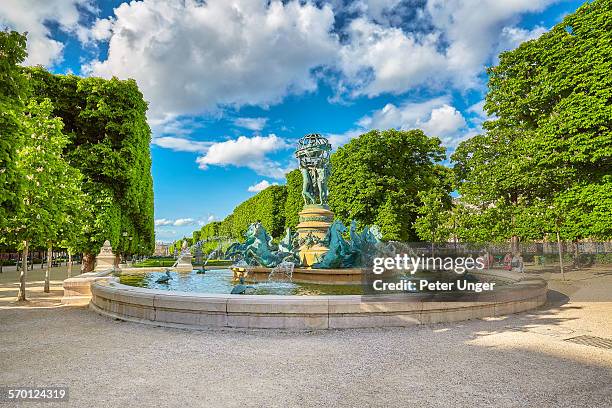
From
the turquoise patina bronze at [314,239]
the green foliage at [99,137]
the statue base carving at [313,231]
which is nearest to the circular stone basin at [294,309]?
the turquoise patina bronze at [314,239]

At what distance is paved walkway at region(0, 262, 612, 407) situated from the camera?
16.0 ft

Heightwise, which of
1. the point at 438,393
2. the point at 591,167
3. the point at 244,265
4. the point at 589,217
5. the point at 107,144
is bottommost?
the point at 438,393

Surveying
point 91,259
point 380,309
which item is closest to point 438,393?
point 380,309

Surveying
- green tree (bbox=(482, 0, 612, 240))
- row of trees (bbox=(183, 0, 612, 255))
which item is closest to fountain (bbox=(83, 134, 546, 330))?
green tree (bbox=(482, 0, 612, 240))

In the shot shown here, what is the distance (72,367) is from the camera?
6.10m

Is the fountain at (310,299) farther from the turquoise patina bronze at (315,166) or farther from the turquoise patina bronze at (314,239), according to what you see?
the turquoise patina bronze at (315,166)

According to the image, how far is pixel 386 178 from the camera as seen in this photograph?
3784 cm

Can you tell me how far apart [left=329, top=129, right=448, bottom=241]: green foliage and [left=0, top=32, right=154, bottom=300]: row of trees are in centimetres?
1965

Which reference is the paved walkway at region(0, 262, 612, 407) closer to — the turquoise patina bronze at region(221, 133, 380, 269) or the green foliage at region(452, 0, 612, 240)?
the turquoise patina bronze at region(221, 133, 380, 269)

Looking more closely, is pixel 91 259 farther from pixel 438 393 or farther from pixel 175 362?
pixel 438 393

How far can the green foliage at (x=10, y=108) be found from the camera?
8.67m

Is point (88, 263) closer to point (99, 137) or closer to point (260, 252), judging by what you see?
point (99, 137)

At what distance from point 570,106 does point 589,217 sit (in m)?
6.13

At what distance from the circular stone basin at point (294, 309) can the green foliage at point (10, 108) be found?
143 inches
